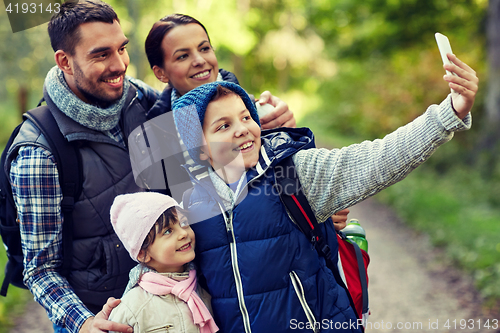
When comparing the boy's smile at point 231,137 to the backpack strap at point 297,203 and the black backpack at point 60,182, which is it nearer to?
the backpack strap at point 297,203

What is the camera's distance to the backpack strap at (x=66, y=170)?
7.35ft

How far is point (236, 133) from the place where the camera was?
2.04 m

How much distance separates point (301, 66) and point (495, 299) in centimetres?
2489

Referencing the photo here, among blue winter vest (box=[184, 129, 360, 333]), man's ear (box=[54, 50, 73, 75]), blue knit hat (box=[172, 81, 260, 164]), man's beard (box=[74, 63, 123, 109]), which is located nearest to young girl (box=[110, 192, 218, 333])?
blue winter vest (box=[184, 129, 360, 333])

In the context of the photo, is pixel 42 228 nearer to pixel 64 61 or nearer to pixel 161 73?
pixel 64 61

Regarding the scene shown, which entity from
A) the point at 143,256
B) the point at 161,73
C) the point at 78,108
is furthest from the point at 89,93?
the point at 143,256

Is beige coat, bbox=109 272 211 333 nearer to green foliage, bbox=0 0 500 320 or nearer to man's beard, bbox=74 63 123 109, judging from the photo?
man's beard, bbox=74 63 123 109

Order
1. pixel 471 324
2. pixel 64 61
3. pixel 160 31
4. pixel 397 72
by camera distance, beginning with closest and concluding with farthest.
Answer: pixel 64 61
pixel 160 31
pixel 471 324
pixel 397 72

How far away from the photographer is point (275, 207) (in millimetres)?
1932

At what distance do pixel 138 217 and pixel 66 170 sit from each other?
0.53m

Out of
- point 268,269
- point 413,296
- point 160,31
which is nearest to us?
point 268,269

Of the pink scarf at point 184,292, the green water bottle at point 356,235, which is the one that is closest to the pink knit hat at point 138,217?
the pink scarf at point 184,292

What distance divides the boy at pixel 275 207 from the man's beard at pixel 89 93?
0.68 metres

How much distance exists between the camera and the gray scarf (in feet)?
7.68
